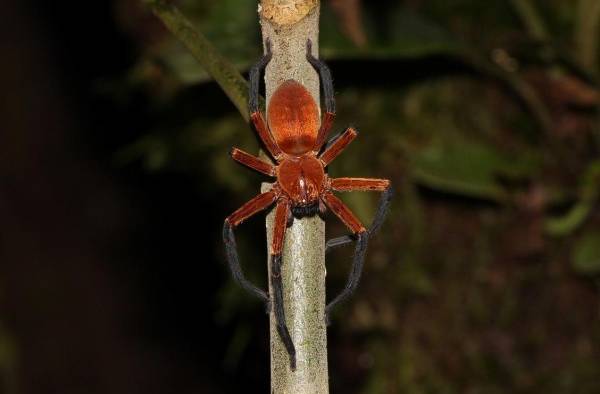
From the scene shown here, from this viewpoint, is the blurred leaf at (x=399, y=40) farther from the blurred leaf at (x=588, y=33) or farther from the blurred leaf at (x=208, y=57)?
the blurred leaf at (x=208, y=57)

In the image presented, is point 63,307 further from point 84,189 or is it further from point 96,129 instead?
point 96,129

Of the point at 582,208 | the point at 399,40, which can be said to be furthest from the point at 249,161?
the point at 582,208

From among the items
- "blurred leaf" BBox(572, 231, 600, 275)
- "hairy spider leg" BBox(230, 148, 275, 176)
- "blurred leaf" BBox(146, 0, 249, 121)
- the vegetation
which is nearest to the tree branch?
"blurred leaf" BBox(146, 0, 249, 121)

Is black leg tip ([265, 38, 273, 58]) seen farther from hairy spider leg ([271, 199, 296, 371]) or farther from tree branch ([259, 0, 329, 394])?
hairy spider leg ([271, 199, 296, 371])

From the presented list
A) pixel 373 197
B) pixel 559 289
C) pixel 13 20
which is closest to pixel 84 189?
pixel 13 20

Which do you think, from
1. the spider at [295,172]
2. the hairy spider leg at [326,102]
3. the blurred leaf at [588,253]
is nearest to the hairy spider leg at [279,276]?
the spider at [295,172]
